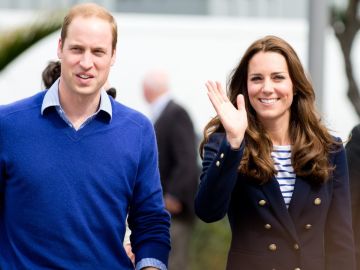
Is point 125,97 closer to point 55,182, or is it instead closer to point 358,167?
point 358,167

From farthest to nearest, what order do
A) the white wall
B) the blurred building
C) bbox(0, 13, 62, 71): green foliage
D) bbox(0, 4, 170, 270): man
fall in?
the blurred building
the white wall
bbox(0, 13, 62, 71): green foliage
bbox(0, 4, 170, 270): man

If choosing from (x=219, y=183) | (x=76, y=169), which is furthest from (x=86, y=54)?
(x=219, y=183)

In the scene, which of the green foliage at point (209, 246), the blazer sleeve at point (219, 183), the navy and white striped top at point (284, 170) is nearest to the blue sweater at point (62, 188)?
the blazer sleeve at point (219, 183)

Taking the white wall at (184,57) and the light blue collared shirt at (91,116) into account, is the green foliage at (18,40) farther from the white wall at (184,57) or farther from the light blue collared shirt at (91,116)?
the white wall at (184,57)

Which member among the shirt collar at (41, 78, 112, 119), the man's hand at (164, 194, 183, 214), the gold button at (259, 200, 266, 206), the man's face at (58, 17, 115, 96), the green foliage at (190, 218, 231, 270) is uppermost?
the man's face at (58, 17, 115, 96)

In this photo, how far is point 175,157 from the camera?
1110 cm

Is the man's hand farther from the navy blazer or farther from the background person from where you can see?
the navy blazer

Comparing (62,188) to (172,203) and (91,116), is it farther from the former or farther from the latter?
(172,203)

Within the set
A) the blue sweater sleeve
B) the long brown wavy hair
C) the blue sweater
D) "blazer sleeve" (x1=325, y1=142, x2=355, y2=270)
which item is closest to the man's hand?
the long brown wavy hair

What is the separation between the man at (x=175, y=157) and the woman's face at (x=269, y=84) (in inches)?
201

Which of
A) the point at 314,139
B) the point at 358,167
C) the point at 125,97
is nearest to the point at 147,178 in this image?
the point at 314,139

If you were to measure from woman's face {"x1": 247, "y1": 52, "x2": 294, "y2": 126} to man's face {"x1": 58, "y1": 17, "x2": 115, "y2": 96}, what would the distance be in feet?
2.35

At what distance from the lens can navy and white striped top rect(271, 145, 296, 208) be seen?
5.88m

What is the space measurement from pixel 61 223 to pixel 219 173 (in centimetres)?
65
